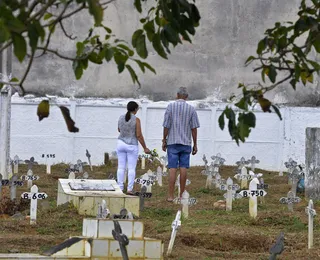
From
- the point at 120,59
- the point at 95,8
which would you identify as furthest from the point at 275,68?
the point at 95,8

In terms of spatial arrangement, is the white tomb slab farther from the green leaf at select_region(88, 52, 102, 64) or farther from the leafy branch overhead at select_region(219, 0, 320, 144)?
the green leaf at select_region(88, 52, 102, 64)

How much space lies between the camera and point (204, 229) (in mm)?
12352

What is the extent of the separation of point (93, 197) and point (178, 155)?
8.31ft

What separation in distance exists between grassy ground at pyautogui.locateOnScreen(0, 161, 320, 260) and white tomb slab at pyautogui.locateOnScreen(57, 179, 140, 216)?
167mm

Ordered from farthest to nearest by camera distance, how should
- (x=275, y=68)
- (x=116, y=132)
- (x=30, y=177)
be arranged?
(x=116, y=132) < (x=30, y=177) < (x=275, y=68)

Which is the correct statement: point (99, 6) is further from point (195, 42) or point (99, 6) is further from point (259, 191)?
point (195, 42)

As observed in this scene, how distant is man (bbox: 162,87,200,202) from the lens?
51.2 ft

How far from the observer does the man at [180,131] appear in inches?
614

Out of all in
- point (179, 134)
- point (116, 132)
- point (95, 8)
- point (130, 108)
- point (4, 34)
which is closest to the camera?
point (4, 34)

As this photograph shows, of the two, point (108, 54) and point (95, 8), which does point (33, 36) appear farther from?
point (108, 54)

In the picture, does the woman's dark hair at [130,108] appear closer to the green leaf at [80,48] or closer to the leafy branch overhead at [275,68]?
the leafy branch overhead at [275,68]

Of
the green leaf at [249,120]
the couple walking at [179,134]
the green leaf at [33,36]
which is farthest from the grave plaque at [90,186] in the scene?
the green leaf at [33,36]

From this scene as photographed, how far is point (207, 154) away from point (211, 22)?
3.34 meters

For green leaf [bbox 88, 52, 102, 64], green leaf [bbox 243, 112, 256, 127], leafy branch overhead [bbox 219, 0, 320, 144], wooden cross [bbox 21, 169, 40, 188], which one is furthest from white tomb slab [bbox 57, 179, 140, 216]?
green leaf [bbox 243, 112, 256, 127]
